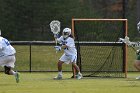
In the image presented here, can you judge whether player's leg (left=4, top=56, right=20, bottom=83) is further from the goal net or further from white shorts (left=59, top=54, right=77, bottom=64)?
the goal net

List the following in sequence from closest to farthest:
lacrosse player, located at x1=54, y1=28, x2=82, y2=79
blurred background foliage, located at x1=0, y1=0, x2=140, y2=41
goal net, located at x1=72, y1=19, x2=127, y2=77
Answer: lacrosse player, located at x1=54, y1=28, x2=82, y2=79 → goal net, located at x1=72, y1=19, x2=127, y2=77 → blurred background foliage, located at x1=0, y1=0, x2=140, y2=41

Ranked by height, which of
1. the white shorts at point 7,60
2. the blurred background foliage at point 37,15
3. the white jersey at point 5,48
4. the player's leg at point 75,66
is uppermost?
the blurred background foliage at point 37,15

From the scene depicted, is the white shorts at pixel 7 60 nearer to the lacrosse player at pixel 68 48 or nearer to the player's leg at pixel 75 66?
the lacrosse player at pixel 68 48

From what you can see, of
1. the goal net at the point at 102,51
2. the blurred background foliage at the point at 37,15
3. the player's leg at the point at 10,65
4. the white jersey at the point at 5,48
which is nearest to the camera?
the white jersey at the point at 5,48

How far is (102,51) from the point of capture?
24.3 metres

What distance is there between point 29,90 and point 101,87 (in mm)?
2253

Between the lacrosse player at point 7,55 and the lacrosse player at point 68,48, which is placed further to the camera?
the lacrosse player at point 68,48

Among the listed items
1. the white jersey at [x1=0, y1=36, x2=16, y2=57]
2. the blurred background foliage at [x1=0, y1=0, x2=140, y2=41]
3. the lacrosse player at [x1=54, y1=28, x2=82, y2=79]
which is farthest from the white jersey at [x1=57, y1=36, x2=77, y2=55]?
the blurred background foliage at [x1=0, y1=0, x2=140, y2=41]

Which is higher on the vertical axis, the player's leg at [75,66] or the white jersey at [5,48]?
the white jersey at [5,48]

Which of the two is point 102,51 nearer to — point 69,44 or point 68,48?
point 68,48

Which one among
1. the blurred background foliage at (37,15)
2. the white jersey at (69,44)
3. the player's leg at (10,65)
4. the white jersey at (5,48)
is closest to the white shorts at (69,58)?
the white jersey at (69,44)

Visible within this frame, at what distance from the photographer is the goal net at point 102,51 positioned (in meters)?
24.0

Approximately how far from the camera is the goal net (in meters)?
24.0

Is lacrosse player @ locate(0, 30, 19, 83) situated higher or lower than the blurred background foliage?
lower
